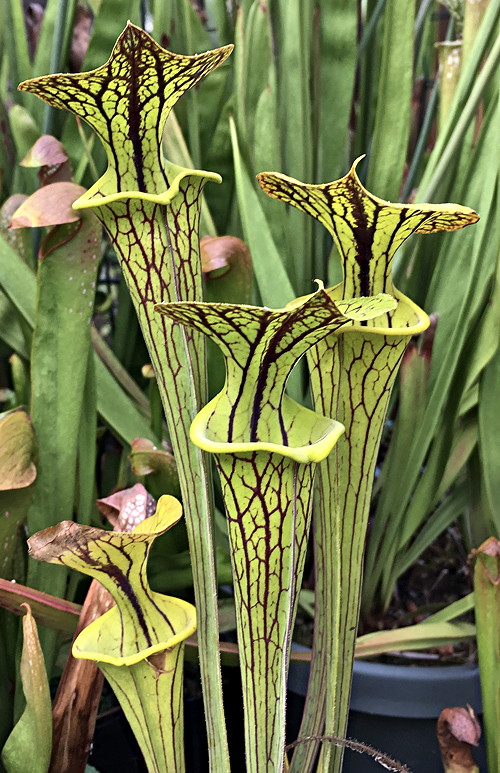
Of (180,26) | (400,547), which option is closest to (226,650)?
(400,547)

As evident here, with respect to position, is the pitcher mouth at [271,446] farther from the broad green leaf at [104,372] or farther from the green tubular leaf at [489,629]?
the broad green leaf at [104,372]

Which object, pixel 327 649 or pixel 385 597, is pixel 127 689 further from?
pixel 385 597

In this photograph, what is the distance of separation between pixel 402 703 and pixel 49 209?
0.61 metres

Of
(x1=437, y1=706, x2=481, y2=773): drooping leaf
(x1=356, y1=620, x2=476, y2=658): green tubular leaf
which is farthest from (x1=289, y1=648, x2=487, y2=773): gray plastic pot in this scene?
(x1=437, y1=706, x2=481, y2=773): drooping leaf

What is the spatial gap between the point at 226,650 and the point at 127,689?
0.18m

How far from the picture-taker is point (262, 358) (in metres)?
0.37

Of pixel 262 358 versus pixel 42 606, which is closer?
pixel 262 358

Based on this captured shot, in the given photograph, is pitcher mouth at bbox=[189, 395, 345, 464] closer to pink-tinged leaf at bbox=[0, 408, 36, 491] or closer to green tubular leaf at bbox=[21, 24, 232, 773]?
green tubular leaf at bbox=[21, 24, 232, 773]

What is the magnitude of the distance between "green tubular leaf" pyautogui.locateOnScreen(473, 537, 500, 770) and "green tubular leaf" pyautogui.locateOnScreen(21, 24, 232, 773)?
23 centimetres

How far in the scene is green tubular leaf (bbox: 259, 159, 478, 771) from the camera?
417 millimetres

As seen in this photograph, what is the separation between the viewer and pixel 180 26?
0.82 metres

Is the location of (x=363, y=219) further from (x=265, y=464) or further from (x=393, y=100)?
(x=393, y=100)

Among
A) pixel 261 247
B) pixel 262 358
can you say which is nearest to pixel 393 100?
pixel 261 247

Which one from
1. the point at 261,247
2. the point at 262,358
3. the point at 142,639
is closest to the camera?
the point at 262,358
